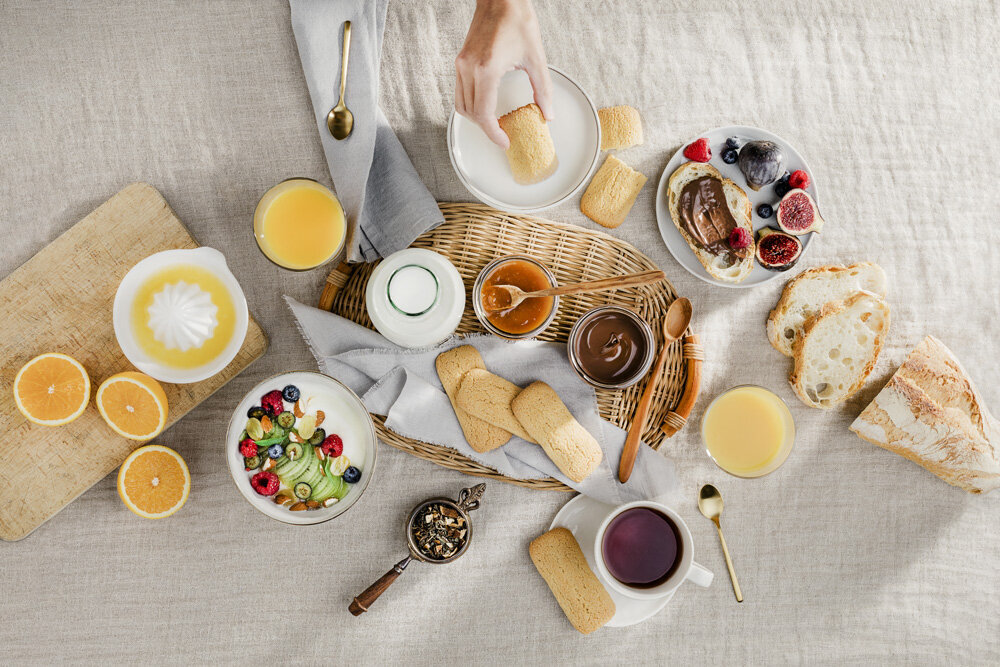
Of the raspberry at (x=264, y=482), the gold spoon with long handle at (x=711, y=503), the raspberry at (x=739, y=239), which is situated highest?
the raspberry at (x=739, y=239)

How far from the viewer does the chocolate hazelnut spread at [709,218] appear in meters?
1.44

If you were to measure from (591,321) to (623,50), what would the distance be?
2.21ft

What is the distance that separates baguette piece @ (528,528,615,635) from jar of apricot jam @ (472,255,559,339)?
0.47m

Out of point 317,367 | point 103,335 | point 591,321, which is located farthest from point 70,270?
point 591,321

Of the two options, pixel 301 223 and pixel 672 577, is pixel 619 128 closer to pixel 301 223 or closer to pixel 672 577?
pixel 301 223

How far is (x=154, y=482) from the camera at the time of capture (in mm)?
1344

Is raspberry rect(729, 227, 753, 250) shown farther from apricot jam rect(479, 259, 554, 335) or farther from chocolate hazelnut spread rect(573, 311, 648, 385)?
apricot jam rect(479, 259, 554, 335)

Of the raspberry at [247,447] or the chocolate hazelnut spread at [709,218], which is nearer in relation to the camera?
the raspberry at [247,447]

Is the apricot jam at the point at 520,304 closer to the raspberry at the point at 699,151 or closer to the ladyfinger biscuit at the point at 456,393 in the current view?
the ladyfinger biscuit at the point at 456,393

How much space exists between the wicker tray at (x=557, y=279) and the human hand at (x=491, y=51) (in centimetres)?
25

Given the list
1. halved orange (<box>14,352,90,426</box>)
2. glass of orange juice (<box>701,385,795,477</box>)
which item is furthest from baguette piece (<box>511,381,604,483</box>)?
halved orange (<box>14,352,90,426</box>)

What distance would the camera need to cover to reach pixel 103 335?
135cm

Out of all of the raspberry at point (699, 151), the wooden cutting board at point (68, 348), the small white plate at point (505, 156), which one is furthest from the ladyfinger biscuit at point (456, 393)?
the raspberry at point (699, 151)

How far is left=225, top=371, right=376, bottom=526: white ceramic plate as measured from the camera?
4.23 ft
